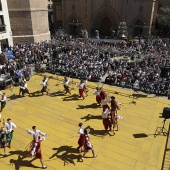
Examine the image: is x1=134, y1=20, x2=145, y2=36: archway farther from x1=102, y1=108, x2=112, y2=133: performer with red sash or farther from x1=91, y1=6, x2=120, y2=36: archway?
x1=102, y1=108, x2=112, y2=133: performer with red sash

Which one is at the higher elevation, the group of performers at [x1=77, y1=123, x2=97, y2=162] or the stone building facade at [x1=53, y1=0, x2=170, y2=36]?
the stone building facade at [x1=53, y1=0, x2=170, y2=36]

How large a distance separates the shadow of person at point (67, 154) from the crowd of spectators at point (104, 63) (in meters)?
8.02

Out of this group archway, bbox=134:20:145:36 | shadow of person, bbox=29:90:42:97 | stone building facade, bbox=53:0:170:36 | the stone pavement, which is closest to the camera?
the stone pavement

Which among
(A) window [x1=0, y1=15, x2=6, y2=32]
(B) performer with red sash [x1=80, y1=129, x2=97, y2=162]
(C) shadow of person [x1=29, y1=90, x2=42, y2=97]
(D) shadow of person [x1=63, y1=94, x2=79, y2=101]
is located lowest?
(D) shadow of person [x1=63, y1=94, x2=79, y2=101]

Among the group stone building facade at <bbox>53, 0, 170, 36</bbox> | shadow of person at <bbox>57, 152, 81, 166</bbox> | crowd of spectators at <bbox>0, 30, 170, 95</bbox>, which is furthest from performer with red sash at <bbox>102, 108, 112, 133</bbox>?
stone building facade at <bbox>53, 0, 170, 36</bbox>

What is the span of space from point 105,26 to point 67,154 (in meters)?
36.1

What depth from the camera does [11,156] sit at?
348 inches

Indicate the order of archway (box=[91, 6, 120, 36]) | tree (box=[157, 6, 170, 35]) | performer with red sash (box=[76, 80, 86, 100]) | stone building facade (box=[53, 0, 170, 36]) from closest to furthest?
1. performer with red sash (box=[76, 80, 86, 100])
2. stone building facade (box=[53, 0, 170, 36])
3. tree (box=[157, 6, 170, 35])
4. archway (box=[91, 6, 120, 36])

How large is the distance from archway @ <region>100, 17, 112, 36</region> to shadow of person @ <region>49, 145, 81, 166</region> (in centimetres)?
3526

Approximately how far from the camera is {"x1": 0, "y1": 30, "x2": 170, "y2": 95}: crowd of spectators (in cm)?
1638

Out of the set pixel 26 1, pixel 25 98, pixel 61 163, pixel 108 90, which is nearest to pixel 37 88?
pixel 25 98

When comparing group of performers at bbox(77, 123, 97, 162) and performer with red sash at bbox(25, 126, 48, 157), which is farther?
group of performers at bbox(77, 123, 97, 162)

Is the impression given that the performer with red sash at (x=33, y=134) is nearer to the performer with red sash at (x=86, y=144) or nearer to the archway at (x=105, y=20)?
the performer with red sash at (x=86, y=144)

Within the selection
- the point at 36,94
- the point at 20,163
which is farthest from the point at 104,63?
the point at 20,163
